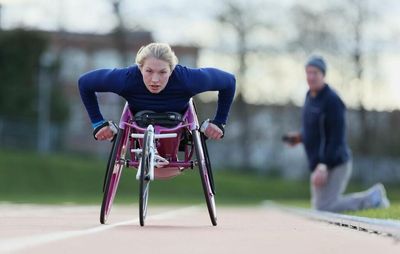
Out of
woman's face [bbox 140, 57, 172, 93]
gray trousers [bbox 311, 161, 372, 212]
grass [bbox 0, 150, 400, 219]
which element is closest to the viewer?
woman's face [bbox 140, 57, 172, 93]

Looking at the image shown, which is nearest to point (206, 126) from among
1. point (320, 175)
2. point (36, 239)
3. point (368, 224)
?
point (368, 224)

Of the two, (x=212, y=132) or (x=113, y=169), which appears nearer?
(x=113, y=169)

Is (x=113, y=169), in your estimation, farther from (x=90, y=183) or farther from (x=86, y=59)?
(x=86, y=59)

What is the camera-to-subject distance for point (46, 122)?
6325 cm

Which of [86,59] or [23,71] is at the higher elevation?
[86,59]

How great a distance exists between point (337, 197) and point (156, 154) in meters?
6.81

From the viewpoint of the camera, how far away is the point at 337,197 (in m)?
16.9

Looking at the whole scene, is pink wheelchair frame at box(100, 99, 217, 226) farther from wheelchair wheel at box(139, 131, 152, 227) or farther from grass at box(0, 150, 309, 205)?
grass at box(0, 150, 309, 205)

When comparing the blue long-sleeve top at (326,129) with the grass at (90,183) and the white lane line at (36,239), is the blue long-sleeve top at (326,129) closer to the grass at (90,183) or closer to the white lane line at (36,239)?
the white lane line at (36,239)

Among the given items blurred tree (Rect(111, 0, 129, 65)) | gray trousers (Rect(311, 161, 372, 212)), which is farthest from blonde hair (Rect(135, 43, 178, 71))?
blurred tree (Rect(111, 0, 129, 65))

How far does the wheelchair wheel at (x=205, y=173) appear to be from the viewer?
10266 mm

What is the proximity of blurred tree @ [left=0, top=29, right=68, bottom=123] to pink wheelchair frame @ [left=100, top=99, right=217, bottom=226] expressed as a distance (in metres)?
55.0

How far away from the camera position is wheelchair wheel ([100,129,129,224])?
10242mm

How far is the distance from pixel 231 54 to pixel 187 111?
2303 inches
